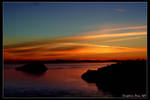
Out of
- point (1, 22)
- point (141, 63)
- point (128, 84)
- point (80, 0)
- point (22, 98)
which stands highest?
point (80, 0)

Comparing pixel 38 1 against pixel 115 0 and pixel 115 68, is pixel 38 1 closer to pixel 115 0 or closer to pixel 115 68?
pixel 115 0

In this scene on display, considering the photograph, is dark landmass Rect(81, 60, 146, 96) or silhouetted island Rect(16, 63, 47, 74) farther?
silhouetted island Rect(16, 63, 47, 74)

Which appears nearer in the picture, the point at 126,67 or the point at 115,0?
the point at 115,0

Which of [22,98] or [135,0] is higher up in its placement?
[135,0]

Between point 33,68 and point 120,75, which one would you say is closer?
point 120,75

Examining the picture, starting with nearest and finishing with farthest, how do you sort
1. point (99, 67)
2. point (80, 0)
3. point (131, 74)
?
1. point (80, 0)
2. point (131, 74)
3. point (99, 67)

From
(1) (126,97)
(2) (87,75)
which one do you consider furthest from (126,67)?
(1) (126,97)

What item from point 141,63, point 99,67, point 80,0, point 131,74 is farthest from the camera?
point 99,67

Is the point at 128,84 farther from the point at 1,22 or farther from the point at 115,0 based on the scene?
the point at 1,22

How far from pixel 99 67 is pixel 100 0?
6.42 meters

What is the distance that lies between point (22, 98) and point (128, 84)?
5.60m

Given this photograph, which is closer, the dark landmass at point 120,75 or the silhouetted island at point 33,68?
the dark landmass at point 120,75

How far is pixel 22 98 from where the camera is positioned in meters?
3.84

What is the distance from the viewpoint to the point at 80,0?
3.68 meters
